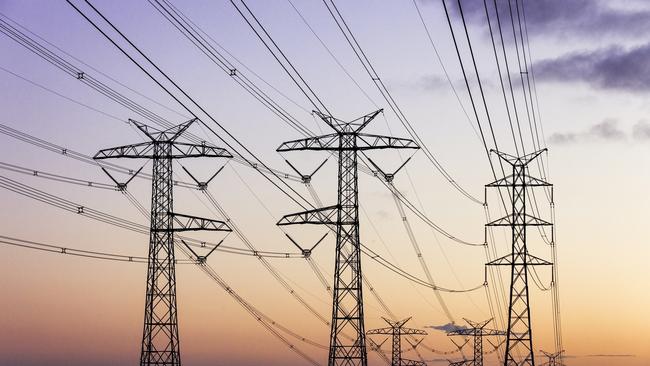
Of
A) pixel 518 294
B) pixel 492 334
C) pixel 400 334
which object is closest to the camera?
pixel 518 294

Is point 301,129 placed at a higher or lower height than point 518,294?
higher

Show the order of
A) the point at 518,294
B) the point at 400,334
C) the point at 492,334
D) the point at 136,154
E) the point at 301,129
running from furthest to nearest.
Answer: the point at 492,334
the point at 400,334
the point at 518,294
the point at 136,154
the point at 301,129

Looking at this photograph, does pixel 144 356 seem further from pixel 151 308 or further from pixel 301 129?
pixel 301 129

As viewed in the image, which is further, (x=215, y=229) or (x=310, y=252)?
(x=310, y=252)

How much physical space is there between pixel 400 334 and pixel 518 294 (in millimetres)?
61442

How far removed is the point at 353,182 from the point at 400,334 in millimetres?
76404

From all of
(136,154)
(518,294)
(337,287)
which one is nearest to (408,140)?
(337,287)

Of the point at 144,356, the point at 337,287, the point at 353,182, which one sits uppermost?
the point at 353,182

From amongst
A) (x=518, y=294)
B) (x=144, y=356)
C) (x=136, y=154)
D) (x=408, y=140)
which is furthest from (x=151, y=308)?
(x=518, y=294)

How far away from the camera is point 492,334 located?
475ft

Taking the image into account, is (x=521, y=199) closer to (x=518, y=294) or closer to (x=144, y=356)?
(x=518, y=294)

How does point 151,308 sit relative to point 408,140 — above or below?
below

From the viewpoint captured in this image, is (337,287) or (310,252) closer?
(337,287)

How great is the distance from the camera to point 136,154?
2392 inches
